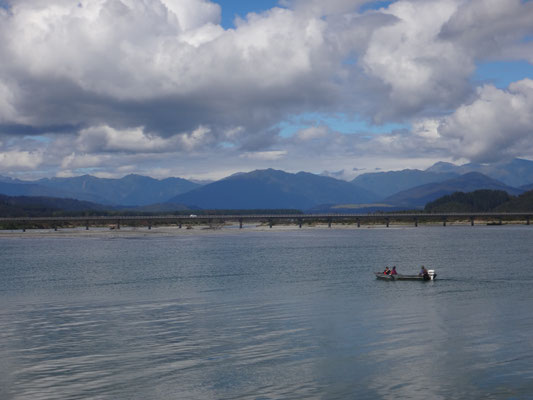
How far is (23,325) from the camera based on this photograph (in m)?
40.6

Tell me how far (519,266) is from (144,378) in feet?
213

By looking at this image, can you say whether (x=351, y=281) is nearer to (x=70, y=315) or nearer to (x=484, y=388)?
(x=70, y=315)

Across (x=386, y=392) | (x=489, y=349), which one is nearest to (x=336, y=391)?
(x=386, y=392)

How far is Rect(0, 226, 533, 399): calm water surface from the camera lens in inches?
1029

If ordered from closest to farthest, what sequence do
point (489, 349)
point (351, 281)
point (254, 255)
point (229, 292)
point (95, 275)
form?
point (489, 349), point (229, 292), point (351, 281), point (95, 275), point (254, 255)

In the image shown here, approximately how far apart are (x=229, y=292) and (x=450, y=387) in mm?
32647

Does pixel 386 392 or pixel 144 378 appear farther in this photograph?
pixel 144 378

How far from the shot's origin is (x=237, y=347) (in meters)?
33.0

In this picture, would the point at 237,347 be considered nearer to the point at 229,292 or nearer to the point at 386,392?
the point at 386,392

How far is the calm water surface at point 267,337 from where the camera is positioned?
2614cm

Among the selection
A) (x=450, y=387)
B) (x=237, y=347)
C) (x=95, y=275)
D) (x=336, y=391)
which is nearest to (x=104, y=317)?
(x=237, y=347)

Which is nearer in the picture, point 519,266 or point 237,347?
point 237,347

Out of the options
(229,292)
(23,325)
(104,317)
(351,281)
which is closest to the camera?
(23,325)

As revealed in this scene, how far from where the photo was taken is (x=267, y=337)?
3512 cm
